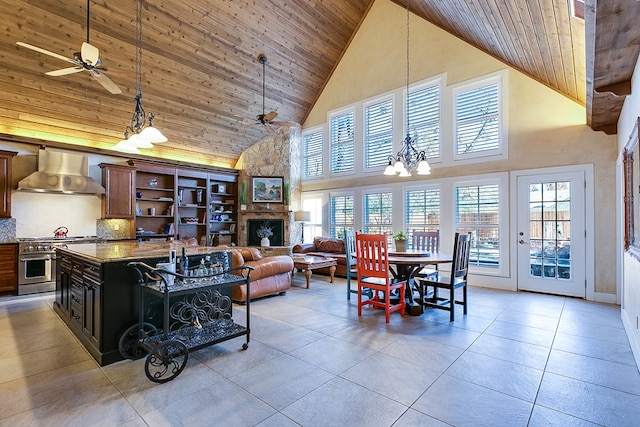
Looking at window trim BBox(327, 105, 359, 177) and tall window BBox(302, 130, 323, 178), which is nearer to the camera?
window trim BBox(327, 105, 359, 177)

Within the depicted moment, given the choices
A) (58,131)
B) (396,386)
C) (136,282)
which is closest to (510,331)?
(396,386)

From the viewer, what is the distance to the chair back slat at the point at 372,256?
3.91 meters

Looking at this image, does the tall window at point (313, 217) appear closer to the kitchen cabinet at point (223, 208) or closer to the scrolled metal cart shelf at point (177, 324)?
the kitchen cabinet at point (223, 208)

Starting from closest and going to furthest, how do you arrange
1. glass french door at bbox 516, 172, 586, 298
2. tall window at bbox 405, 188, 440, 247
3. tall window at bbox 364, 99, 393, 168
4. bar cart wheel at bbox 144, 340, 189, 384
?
bar cart wheel at bbox 144, 340, 189, 384, glass french door at bbox 516, 172, 586, 298, tall window at bbox 405, 188, 440, 247, tall window at bbox 364, 99, 393, 168

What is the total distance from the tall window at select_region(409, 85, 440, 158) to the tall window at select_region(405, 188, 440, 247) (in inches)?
31.5

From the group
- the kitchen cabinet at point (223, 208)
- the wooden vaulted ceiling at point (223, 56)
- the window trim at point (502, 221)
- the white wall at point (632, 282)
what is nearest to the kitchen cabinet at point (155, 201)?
the wooden vaulted ceiling at point (223, 56)

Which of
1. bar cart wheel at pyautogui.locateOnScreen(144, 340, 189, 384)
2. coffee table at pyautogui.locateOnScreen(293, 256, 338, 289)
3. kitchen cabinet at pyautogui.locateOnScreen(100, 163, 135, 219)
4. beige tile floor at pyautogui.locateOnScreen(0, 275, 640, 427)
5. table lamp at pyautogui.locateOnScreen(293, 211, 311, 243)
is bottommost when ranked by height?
beige tile floor at pyautogui.locateOnScreen(0, 275, 640, 427)

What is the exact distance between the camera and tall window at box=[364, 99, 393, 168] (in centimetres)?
739

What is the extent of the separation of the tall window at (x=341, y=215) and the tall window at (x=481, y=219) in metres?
2.67

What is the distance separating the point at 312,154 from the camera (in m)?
9.11

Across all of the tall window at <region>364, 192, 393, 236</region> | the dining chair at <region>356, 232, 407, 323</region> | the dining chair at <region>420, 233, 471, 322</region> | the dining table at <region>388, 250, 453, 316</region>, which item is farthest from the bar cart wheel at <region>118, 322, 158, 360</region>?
the tall window at <region>364, 192, 393, 236</region>

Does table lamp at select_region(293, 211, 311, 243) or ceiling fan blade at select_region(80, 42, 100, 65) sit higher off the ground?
ceiling fan blade at select_region(80, 42, 100, 65)

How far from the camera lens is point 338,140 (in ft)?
27.7

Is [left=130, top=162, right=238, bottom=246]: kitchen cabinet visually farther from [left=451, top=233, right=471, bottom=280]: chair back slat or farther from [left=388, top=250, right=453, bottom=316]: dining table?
[left=451, top=233, right=471, bottom=280]: chair back slat
